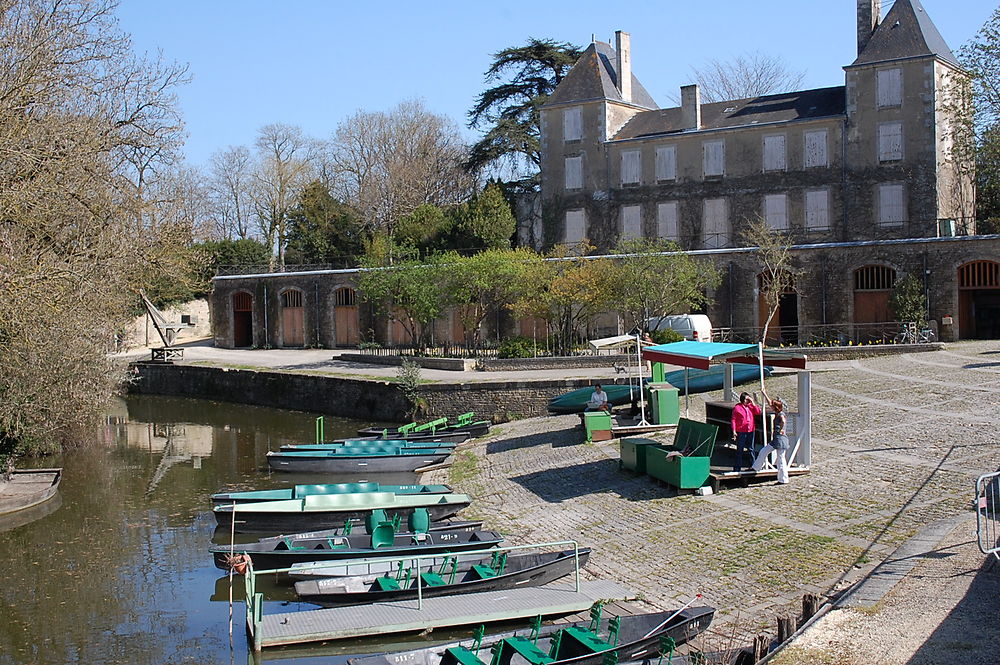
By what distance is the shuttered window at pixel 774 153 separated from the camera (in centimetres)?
4303

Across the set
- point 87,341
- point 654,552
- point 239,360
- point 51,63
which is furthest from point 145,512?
point 239,360

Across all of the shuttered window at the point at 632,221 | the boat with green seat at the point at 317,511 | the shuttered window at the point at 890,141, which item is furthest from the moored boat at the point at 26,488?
the shuttered window at the point at 890,141

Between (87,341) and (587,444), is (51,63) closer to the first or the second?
(87,341)

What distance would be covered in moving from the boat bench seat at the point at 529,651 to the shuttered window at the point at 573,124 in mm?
39379

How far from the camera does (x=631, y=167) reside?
4638 cm

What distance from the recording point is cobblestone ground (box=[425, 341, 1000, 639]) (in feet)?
40.1

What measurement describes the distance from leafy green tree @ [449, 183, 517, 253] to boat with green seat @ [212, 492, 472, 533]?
3057cm

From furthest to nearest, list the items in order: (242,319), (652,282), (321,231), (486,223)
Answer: (321,231)
(242,319)
(486,223)
(652,282)

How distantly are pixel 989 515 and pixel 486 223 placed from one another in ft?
121

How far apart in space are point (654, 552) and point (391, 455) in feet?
35.2

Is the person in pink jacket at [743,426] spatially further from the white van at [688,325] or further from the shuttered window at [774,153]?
the shuttered window at [774,153]

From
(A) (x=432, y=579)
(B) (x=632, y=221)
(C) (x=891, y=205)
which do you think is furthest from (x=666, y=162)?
(A) (x=432, y=579)

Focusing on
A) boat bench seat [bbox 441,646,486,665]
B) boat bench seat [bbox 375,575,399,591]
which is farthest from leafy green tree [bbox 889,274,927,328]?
boat bench seat [bbox 441,646,486,665]

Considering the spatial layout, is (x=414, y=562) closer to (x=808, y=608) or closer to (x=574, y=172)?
(x=808, y=608)
